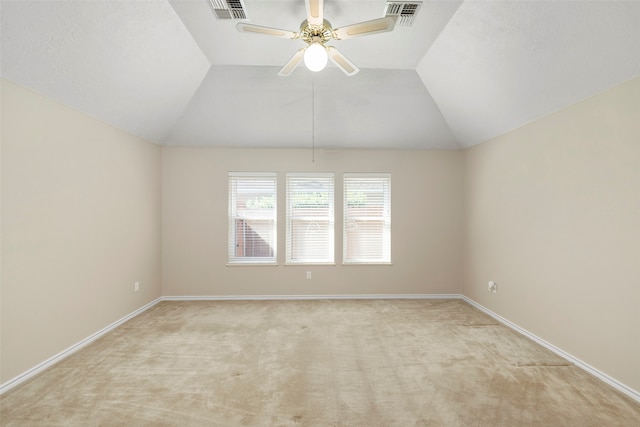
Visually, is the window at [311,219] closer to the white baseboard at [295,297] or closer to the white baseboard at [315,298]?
the white baseboard at [295,297]

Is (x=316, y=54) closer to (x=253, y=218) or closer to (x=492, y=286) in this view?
(x=253, y=218)

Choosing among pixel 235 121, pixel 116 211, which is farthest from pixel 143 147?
pixel 235 121

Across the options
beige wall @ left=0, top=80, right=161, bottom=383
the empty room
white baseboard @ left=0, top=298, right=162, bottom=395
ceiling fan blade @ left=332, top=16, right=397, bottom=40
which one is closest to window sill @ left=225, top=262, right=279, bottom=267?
the empty room

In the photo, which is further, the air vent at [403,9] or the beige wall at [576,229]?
the air vent at [403,9]

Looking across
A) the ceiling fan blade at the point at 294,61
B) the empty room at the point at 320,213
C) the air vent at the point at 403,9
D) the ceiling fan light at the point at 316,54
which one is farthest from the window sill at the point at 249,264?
the air vent at the point at 403,9

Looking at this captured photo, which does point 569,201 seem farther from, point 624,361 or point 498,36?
point 498,36

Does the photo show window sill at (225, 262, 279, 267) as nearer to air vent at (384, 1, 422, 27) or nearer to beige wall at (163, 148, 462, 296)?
beige wall at (163, 148, 462, 296)

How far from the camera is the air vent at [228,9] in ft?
8.00

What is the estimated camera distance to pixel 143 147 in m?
4.18

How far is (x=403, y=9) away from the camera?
2510mm

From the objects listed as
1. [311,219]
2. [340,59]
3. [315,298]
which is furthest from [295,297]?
[340,59]

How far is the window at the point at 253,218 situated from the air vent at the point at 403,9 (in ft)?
9.32

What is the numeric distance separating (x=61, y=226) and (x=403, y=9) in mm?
3665

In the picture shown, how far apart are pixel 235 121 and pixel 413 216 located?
10.2 feet
